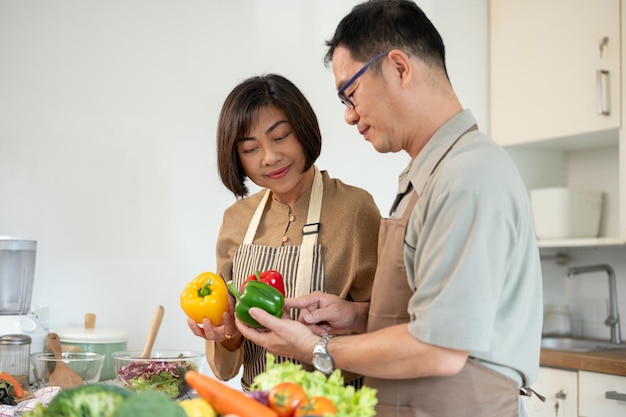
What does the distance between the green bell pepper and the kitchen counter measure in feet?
5.76

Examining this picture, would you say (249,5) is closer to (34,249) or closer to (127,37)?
(127,37)

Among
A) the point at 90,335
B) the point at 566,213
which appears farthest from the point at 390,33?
the point at 566,213

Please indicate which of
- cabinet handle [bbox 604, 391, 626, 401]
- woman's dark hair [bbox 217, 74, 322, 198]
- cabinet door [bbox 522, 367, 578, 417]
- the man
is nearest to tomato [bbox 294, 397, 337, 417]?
the man

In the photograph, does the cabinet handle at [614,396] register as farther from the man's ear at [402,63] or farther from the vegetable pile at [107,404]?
the vegetable pile at [107,404]

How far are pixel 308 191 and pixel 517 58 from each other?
83.7 inches

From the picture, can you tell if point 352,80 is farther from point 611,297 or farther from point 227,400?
point 611,297

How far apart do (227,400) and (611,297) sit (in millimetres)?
2980

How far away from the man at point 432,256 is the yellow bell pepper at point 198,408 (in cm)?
32

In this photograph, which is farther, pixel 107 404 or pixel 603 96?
pixel 603 96

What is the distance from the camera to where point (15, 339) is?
210 cm

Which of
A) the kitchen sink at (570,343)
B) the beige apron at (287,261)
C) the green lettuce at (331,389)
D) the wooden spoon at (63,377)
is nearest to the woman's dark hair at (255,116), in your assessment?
the beige apron at (287,261)

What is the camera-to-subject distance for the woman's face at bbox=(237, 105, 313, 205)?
1.97 metres

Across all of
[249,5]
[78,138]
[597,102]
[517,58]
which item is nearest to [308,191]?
[78,138]

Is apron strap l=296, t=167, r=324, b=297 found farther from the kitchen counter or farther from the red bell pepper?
the kitchen counter
